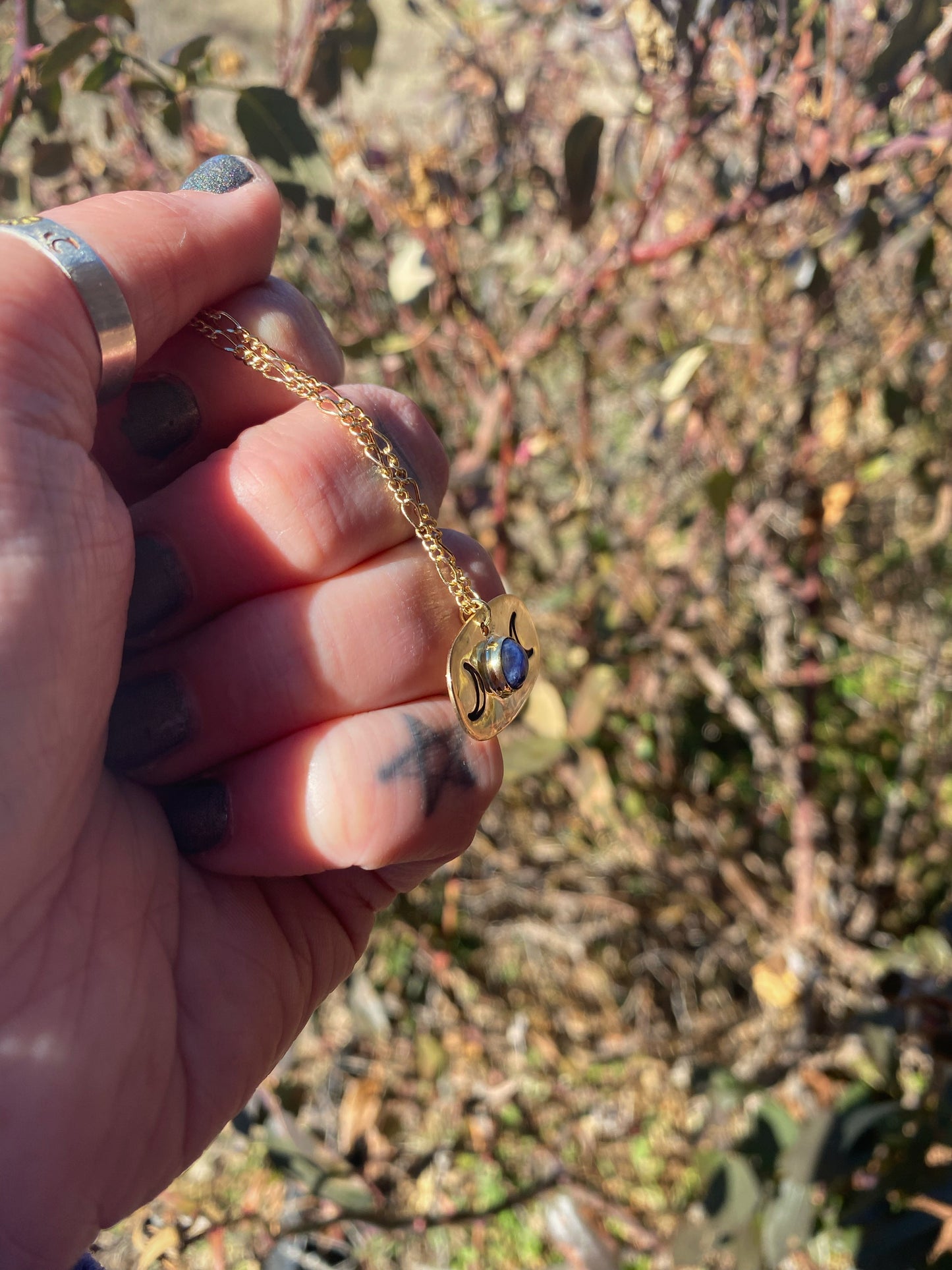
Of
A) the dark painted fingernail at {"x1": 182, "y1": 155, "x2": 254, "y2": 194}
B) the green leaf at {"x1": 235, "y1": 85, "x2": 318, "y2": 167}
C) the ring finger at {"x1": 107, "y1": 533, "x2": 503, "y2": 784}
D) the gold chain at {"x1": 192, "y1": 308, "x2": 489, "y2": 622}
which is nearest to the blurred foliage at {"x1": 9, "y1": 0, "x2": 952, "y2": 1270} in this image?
the green leaf at {"x1": 235, "y1": 85, "x2": 318, "y2": 167}

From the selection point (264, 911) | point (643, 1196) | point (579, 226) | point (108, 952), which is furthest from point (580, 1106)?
point (579, 226)

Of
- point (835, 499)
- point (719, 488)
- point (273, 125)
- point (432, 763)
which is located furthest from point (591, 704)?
point (273, 125)

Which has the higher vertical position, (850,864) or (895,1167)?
(895,1167)

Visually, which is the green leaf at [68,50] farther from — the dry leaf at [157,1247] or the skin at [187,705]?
the dry leaf at [157,1247]

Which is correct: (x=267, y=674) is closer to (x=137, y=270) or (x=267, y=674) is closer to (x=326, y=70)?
(x=137, y=270)

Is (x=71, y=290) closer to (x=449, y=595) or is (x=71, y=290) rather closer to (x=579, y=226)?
(x=449, y=595)

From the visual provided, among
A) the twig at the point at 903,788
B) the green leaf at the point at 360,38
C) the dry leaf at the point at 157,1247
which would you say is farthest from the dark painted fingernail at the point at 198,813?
the twig at the point at 903,788
